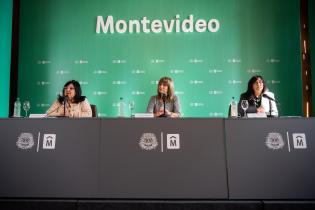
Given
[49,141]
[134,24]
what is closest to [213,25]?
[134,24]

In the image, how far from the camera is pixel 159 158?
267 cm

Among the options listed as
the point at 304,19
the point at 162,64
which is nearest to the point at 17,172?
the point at 162,64

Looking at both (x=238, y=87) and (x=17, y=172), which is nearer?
(x=17, y=172)

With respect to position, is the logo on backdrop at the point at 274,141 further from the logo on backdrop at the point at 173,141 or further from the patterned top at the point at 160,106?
the patterned top at the point at 160,106

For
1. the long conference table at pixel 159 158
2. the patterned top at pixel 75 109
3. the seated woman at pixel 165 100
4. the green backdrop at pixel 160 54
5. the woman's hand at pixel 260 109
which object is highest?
the green backdrop at pixel 160 54

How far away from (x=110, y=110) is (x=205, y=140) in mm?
2789

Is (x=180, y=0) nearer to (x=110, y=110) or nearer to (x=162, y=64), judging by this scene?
(x=162, y=64)

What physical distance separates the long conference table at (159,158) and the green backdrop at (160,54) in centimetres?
251

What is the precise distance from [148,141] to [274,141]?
3.05 ft

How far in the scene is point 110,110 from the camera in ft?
17.3

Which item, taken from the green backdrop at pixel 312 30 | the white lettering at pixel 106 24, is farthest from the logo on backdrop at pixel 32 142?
the green backdrop at pixel 312 30

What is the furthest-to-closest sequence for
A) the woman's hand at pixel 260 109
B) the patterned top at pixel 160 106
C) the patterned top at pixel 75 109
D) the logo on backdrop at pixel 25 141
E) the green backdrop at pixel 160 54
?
the green backdrop at pixel 160 54, the patterned top at pixel 160 106, the patterned top at pixel 75 109, the woman's hand at pixel 260 109, the logo on backdrop at pixel 25 141

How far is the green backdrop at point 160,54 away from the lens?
5199 mm

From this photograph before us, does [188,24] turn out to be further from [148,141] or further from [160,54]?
[148,141]
